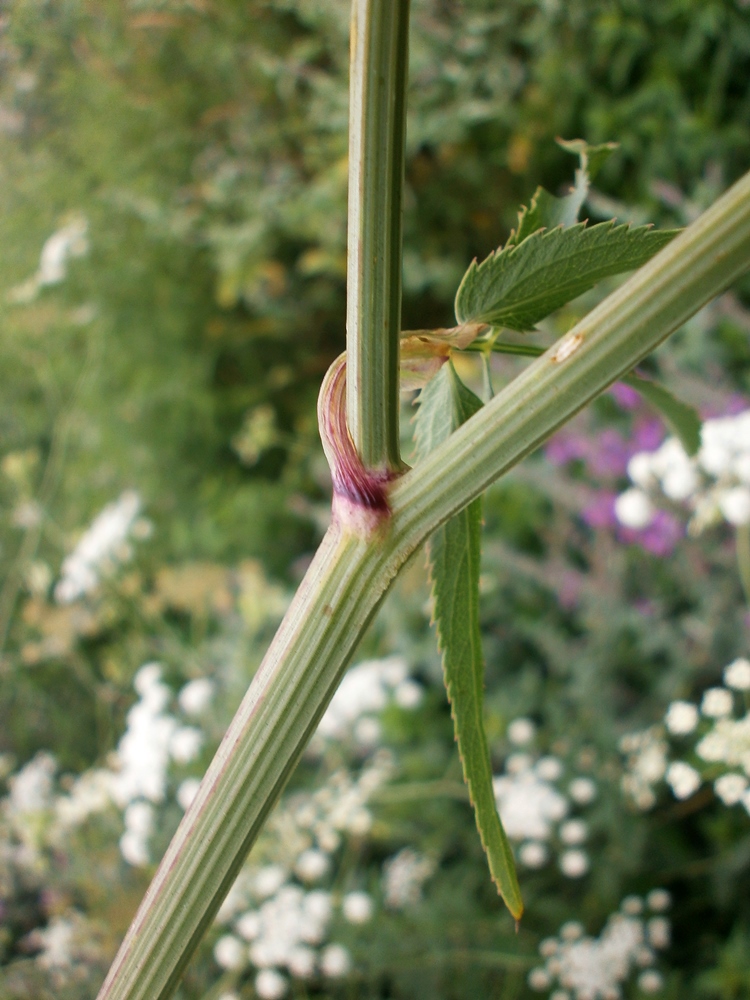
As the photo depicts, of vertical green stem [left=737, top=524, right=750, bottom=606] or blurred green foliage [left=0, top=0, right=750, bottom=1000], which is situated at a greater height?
blurred green foliage [left=0, top=0, right=750, bottom=1000]

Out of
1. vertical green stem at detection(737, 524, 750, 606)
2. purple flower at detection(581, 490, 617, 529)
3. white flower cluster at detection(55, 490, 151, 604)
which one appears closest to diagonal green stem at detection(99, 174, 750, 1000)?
vertical green stem at detection(737, 524, 750, 606)

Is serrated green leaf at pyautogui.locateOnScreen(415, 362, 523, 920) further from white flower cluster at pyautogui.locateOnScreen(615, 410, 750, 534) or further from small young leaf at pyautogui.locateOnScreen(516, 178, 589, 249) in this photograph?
white flower cluster at pyautogui.locateOnScreen(615, 410, 750, 534)

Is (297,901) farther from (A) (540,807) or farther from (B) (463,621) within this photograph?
(B) (463,621)

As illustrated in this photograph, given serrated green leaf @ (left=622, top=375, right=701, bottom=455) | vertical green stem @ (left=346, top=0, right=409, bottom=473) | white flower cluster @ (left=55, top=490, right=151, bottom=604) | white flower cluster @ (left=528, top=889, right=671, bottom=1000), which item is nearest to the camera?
vertical green stem @ (left=346, top=0, right=409, bottom=473)

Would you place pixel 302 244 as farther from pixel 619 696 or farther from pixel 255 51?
pixel 619 696

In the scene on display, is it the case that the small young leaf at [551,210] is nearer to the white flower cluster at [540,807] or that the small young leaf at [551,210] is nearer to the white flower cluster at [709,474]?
the white flower cluster at [709,474]

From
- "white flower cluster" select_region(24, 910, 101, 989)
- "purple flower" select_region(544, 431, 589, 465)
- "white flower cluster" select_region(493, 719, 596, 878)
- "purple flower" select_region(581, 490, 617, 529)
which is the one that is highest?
"purple flower" select_region(544, 431, 589, 465)
